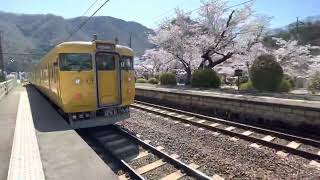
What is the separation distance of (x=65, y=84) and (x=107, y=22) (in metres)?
189

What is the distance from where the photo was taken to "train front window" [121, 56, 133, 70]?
10008mm

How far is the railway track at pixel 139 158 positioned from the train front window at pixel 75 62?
2268 mm

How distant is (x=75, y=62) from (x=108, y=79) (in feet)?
3.91

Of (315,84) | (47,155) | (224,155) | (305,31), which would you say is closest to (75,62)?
(47,155)

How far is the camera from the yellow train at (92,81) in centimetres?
901

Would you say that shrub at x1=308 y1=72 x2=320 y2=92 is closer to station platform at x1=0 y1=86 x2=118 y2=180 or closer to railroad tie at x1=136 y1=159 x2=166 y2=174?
railroad tie at x1=136 y1=159 x2=166 y2=174

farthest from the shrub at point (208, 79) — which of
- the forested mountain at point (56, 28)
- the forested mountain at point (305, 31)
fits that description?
the forested mountain at point (56, 28)

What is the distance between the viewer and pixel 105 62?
960 centimetres

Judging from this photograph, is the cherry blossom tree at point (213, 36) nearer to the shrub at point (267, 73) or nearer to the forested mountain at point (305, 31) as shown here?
the shrub at point (267, 73)

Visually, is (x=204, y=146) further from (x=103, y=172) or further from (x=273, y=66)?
(x=273, y=66)

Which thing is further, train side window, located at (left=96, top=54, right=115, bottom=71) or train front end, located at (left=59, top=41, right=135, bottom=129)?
train side window, located at (left=96, top=54, right=115, bottom=71)

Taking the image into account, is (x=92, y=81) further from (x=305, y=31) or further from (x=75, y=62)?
(x=305, y=31)

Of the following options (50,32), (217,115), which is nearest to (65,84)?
(217,115)

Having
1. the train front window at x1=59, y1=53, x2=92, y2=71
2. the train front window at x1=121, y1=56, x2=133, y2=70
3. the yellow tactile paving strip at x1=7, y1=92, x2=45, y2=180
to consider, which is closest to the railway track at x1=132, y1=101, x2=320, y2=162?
the train front window at x1=121, y1=56, x2=133, y2=70
